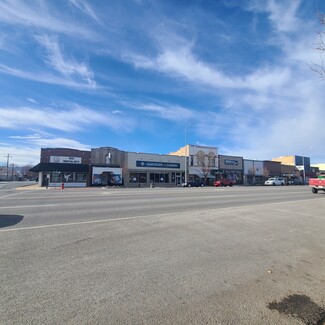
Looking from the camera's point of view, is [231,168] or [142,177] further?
[231,168]

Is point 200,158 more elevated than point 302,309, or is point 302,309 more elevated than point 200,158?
point 200,158

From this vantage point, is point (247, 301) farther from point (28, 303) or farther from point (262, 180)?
point (262, 180)

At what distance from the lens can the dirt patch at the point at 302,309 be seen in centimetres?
312

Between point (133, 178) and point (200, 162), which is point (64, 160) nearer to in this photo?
point (133, 178)

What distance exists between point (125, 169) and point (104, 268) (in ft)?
147

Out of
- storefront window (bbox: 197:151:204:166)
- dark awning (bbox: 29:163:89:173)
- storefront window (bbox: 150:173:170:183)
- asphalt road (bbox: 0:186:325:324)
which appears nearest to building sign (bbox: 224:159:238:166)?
storefront window (bbox: 197:151:204:166)

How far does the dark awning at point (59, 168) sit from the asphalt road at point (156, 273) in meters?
38.4

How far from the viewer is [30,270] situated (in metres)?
4.39

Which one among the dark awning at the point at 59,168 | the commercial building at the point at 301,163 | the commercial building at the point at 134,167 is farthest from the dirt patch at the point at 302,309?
the commercial building at the point at 301,163

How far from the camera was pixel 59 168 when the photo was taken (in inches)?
1742

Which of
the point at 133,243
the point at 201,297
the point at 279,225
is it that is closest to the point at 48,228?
the point at 133,243

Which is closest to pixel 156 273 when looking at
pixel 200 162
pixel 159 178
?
pixel 159 178

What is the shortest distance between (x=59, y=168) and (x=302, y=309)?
45.5 m

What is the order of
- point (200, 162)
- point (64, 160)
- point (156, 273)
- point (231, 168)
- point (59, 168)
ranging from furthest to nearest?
point (231, 168), point (200, 162), point (64, 160), point (59, 168), point (156, 273)
